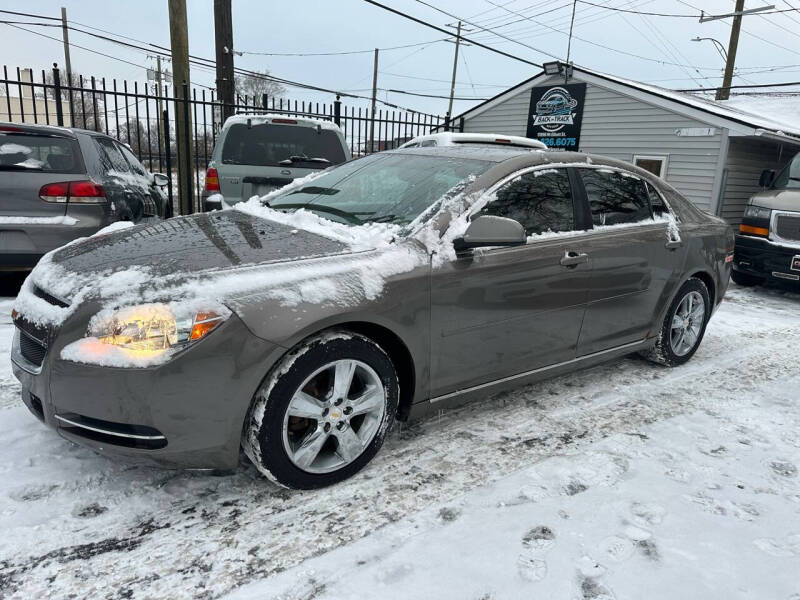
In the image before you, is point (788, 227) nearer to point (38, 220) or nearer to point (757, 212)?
point (757, 212)

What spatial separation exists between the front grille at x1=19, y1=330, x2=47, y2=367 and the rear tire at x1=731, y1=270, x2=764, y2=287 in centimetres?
846

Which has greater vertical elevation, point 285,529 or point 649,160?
point 649,160

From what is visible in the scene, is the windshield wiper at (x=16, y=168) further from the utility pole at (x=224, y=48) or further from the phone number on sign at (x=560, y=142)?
the phone number on sign at (x=560, y=142)

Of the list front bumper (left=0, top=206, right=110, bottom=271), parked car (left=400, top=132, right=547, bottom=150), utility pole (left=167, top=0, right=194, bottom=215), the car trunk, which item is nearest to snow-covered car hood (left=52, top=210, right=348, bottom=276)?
front bumper (left=0, top=206, right=110, bottom=271)

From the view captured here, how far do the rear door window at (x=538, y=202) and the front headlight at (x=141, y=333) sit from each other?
164 centimetres

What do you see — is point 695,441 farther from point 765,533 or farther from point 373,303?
point 373,303

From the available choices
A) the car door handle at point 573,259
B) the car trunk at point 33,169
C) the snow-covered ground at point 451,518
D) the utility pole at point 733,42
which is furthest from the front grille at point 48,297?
the utility pole at point 733,42

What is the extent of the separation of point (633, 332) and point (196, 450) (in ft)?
10.1

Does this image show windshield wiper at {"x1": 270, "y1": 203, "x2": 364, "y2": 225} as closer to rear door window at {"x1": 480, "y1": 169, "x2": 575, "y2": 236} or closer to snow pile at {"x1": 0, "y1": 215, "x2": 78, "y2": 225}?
rear door window at {"x1": 480, "y1": 169, "x2": 575, "y2": 236}

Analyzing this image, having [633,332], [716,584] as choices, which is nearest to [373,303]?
[716,584]

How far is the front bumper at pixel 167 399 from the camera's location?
2240 millimetres

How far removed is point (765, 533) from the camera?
2.56m

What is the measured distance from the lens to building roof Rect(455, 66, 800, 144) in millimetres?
10562

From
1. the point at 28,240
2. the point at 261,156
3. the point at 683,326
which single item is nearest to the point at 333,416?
the point at 683,326
